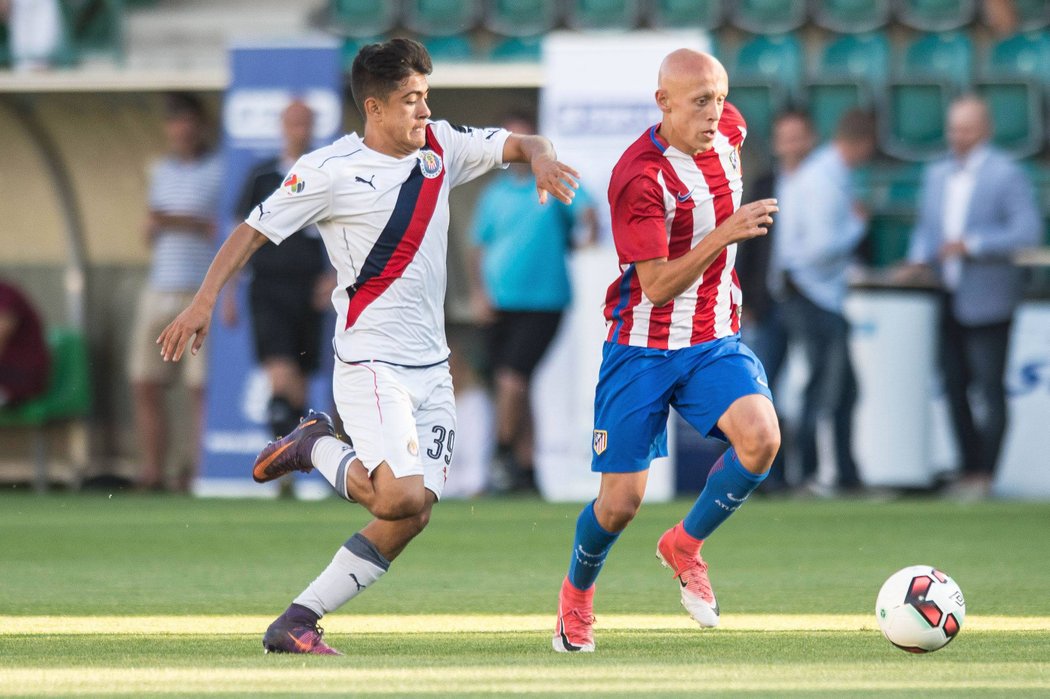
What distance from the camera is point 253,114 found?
12.2 metres

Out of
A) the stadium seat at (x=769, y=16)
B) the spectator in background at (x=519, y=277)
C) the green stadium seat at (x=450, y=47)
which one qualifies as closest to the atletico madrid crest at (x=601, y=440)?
the spectator in background at (x=519, y=277)

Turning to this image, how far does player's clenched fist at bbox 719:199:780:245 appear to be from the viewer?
556 centimetres

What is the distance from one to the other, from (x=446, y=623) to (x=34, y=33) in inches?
337

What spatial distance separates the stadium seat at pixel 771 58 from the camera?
15.1m

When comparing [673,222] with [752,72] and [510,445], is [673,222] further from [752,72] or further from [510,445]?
[752,72]

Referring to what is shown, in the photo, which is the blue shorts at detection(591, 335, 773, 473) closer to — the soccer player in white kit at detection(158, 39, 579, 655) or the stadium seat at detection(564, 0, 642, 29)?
the soccer player in white kit at detection(158, 39, 579, 655)

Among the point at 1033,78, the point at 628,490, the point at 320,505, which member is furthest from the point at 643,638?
the point at 1033,78

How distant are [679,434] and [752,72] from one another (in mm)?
4068

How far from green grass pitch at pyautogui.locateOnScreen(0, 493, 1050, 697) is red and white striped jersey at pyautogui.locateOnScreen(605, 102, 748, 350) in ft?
3.44

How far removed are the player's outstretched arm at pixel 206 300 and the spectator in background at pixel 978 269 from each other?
7013 millimetres

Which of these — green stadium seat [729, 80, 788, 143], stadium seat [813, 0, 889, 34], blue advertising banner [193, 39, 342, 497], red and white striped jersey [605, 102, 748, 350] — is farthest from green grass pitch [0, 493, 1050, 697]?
stadium seat [813, 0, 889, 34]

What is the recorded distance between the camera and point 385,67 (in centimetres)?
579

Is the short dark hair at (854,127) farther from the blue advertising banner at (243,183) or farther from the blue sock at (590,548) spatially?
the blue sock at (590,548)

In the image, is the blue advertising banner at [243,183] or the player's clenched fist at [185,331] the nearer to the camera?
the player's clenched fist at [185,331]
